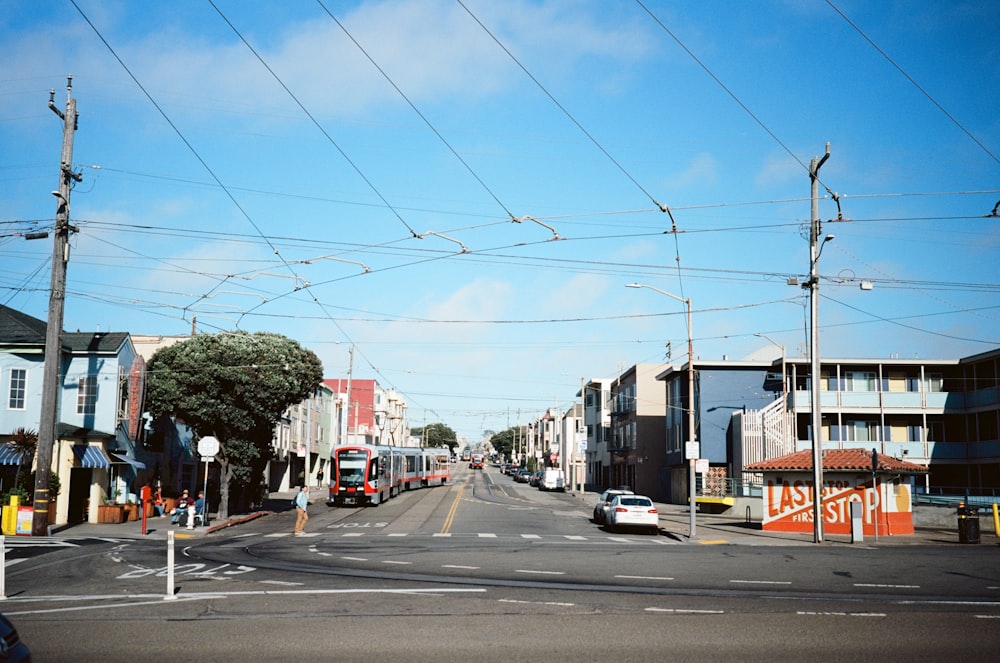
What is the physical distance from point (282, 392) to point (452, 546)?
15296mm

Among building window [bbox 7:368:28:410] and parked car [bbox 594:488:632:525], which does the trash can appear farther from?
building window [bbox 7:368:28:410]

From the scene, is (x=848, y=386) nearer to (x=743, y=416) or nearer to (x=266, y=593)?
(x=743, y=416)

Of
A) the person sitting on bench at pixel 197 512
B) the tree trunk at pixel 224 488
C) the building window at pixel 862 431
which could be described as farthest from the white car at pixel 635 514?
the building window at pixel 862 431

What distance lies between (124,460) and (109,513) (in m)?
2.31

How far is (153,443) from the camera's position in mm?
42875

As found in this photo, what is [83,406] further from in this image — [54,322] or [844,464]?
[844,464]

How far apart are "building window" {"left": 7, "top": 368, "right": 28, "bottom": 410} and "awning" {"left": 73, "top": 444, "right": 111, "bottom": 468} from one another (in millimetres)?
3162

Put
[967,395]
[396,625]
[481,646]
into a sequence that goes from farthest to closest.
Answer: [967,395] < [396,625] < [481,646]

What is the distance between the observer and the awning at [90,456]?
35.9 metres

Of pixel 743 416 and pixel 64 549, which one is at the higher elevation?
pixel 743 416

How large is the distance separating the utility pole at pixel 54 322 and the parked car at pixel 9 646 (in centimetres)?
2562

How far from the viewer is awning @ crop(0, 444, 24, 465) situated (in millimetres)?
34844

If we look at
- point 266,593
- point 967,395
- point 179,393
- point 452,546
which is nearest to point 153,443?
point 179,393

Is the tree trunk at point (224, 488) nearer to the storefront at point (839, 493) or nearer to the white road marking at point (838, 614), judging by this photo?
the storefront at point (839, 493)
